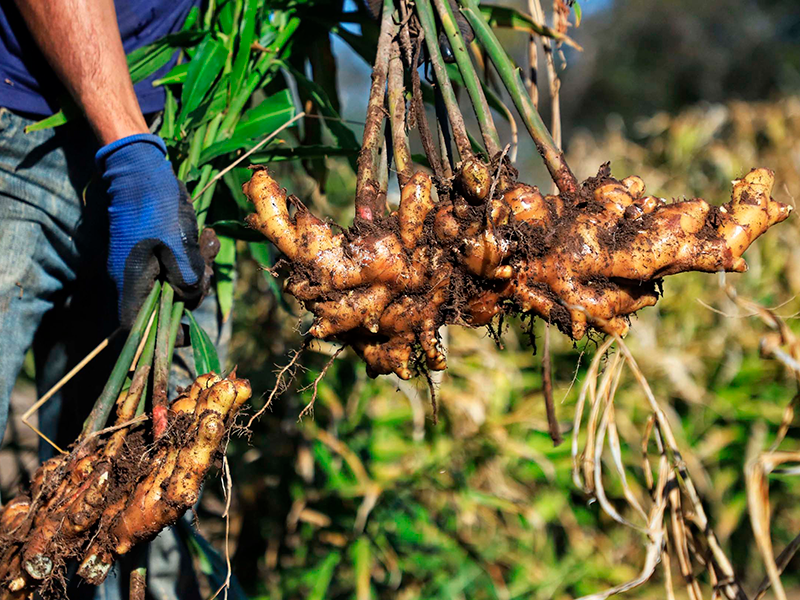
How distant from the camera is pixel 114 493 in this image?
3.29ft

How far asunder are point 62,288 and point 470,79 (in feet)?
3.15

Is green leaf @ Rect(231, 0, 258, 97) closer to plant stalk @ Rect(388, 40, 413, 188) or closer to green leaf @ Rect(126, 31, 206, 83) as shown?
green leaf @ Rect(126, 31, 206, 83)

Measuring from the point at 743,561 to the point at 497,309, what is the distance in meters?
2.18

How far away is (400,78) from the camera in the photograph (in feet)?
3.67

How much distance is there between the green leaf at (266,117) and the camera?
1.38m

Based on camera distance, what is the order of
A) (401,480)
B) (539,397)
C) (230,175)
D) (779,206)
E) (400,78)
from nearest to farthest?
(779,206) < (400,78) < (230,175) < (401,480) < (539,397)

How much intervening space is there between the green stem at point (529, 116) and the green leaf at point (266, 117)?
1.51ft

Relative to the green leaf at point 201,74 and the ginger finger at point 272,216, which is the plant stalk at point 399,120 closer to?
the ginger finger at point 272,216

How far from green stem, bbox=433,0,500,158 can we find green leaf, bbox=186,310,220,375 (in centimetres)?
67

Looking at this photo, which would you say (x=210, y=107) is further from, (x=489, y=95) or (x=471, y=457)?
(x=471, y=457)

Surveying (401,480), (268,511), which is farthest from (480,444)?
(268,511)

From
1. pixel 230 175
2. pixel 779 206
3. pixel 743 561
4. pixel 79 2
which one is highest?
pixel 79 2

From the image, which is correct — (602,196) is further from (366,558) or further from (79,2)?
(366,558)

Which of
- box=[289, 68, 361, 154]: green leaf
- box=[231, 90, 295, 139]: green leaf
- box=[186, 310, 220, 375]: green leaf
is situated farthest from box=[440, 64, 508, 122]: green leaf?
box=[186, 310, 220, 375]: green leaf
